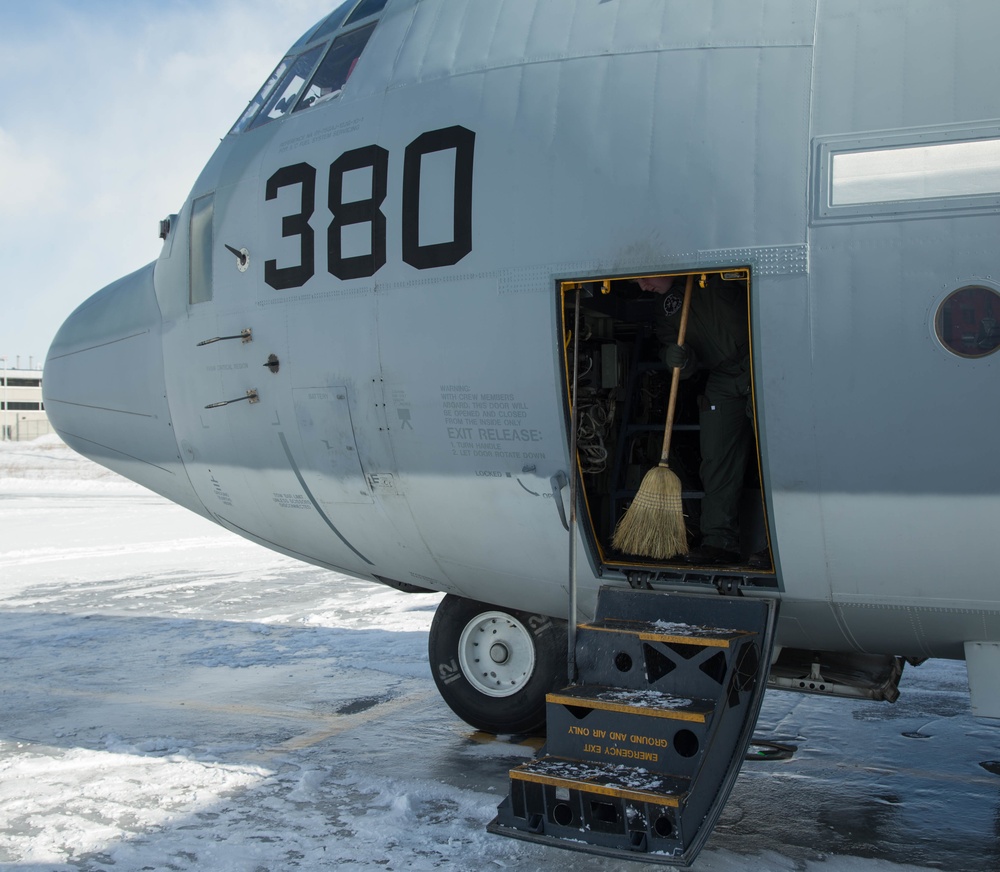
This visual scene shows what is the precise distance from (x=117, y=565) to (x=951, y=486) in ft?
46.1

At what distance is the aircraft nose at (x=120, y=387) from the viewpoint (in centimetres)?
728

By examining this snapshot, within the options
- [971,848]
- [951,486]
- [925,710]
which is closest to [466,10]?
[951,486]

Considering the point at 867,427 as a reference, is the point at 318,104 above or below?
above

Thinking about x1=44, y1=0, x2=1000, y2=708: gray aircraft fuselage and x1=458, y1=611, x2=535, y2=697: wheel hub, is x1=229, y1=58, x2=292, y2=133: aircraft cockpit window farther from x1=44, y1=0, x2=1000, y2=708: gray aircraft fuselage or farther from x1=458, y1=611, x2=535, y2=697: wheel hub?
x1=458, y1=611, x2=535, y2=697: wheel hub

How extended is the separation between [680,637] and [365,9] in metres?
4.53

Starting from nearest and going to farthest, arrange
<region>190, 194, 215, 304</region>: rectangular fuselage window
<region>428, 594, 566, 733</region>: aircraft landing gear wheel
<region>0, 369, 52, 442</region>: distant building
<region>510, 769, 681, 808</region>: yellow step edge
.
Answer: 1. <region>510, 769, 681, 808</region>: yellow step edge
2. <region>428, 594, 566, 733</region>: aircraft landing gear wheel
3. <region>190, 194, 215, 304</region>: rectangular fuselage window
4. <region>0, 369, 52, 442</region>: distant building

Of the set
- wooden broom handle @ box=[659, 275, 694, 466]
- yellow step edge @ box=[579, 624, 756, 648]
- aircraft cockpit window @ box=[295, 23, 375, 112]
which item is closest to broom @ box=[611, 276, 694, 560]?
wooden broom handle @ box=[659, 275, 694, 466]

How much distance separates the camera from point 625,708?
4520 millimetres

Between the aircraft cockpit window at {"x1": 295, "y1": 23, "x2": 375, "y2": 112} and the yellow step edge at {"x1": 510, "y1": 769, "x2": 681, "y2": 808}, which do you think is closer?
the yellow step edge at {"x1": 510, "y1": 769, "x2": 681, "y2": 808}

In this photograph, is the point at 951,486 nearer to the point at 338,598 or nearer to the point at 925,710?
the point at 925,710

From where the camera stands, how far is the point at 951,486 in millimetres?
4305

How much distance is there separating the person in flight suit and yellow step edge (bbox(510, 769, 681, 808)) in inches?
59.9

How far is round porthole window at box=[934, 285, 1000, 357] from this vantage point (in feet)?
13.7

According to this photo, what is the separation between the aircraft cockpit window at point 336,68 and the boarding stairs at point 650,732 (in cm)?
379
